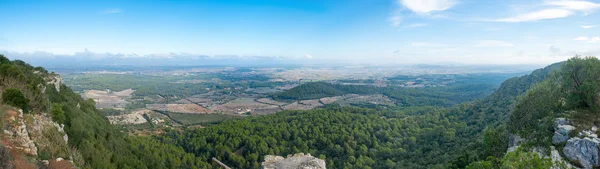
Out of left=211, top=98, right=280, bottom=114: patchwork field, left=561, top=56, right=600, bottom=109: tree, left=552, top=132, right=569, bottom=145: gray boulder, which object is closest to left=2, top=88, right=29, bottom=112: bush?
left=552, top=132, right=569, bottom=145: gray boulder

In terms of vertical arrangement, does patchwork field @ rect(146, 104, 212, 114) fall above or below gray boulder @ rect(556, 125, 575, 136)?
below

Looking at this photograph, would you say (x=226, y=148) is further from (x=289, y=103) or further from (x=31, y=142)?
(x=289, y=103)

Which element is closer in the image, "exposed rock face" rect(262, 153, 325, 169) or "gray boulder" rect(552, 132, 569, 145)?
"gray boulder" rect(552, 132, 569, 145)

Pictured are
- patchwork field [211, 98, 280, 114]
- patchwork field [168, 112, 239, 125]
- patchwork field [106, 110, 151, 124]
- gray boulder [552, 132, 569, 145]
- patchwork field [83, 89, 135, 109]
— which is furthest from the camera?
patchwork field [83, 89, 135, 109]

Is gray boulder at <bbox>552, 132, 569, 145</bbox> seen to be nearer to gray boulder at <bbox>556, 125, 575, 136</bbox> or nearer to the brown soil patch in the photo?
gray boulder at <bbox>556, 125, 575, 136</bbox>

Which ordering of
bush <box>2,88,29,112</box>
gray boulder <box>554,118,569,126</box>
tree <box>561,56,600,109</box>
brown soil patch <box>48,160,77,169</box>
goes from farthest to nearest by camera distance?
tree <box>561,56,600,109</box>, gray boulder <box>554,118,569,126</box>, bush <box>2,88,29,112</box>, brown soil patch <box>48,160,77,169</box>

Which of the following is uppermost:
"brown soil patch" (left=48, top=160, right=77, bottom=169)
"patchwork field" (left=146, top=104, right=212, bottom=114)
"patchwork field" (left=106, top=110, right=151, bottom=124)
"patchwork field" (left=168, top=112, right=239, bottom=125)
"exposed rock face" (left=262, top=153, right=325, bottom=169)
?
"brown soil patch" (left=48, top=160, right=77, bottom=169)

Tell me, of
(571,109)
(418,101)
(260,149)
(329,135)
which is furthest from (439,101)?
(571,109)
